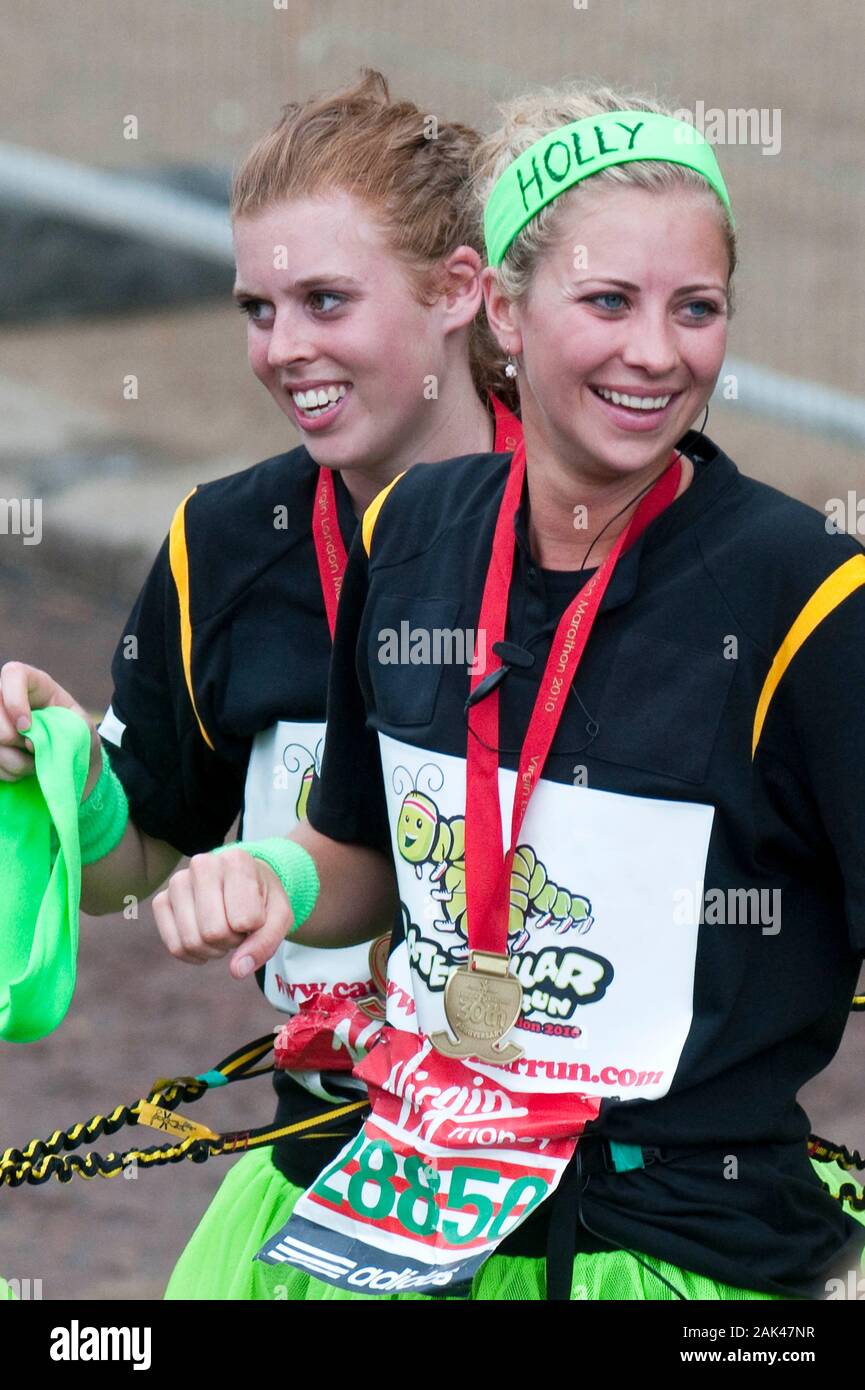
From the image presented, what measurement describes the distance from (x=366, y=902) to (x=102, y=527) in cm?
572

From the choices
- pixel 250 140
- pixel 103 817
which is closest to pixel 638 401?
pixel 103 817

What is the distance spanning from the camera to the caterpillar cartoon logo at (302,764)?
2524 millimetres

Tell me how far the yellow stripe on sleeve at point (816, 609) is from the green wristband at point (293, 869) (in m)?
0.57

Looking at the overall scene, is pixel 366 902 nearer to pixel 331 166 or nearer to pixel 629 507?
pixel 629 507

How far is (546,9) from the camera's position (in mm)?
11875

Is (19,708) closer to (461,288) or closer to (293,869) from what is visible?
(293,869)

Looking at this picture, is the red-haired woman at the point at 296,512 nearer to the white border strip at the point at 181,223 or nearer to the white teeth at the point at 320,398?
the white teeth at the point at 320,398

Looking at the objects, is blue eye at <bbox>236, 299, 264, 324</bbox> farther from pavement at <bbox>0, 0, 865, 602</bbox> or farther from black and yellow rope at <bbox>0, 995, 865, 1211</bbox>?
pavement at <bbox>0, 0, 865, 602</bbox>

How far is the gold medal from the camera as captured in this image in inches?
82.4

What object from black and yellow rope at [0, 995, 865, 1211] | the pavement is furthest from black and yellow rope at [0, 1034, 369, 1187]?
the pavement

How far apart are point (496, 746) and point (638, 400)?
378 millimetres

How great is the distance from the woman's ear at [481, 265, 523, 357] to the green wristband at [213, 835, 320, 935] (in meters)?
0.60

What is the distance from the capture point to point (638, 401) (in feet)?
6.68
